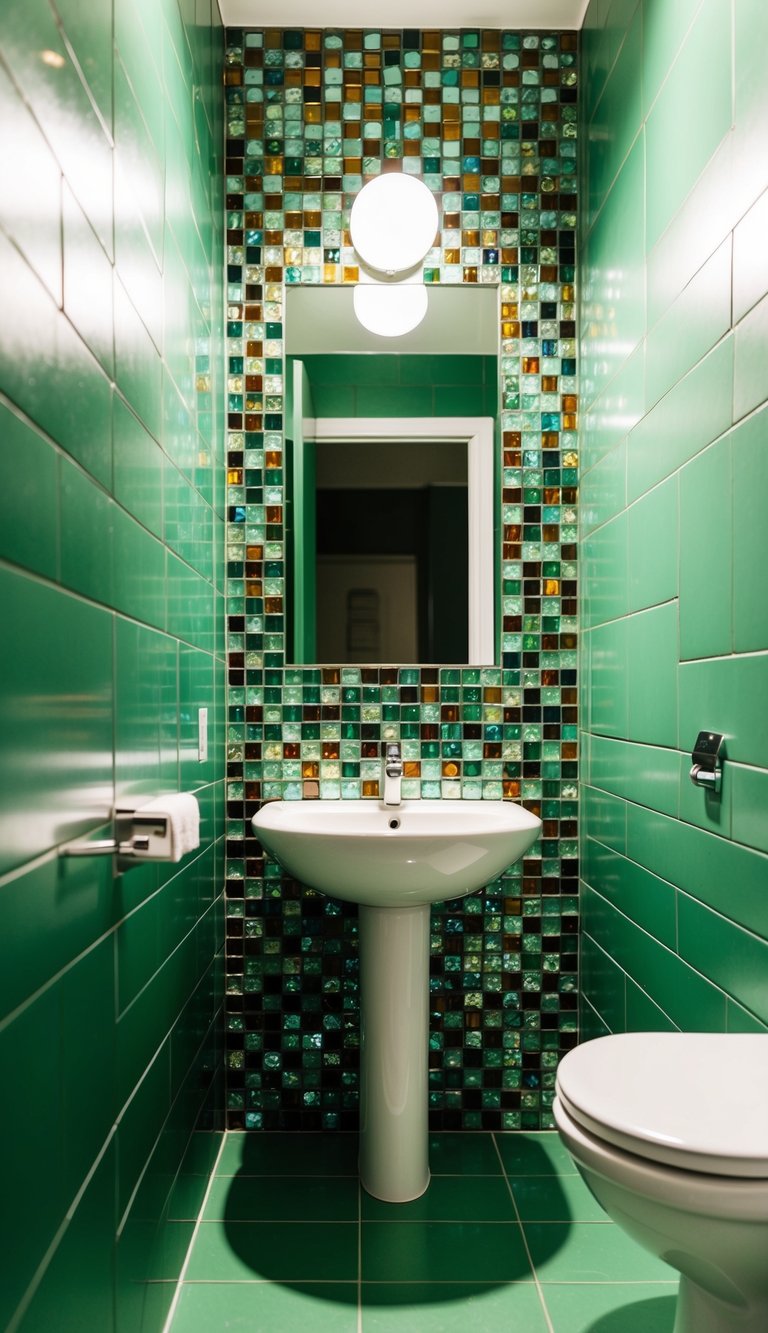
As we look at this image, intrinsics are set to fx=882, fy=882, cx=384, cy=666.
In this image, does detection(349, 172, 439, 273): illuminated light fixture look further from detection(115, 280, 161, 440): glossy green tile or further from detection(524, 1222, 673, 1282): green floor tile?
detection(524, 1222, 673, 1282): green floor tile

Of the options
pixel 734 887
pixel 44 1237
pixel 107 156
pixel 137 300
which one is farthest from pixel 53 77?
pixel 734 887

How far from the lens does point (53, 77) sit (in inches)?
32.4

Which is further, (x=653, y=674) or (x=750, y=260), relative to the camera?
(x=653, y=674)

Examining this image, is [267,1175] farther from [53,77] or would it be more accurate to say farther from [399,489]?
[53,77]

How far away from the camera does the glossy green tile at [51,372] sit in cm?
72

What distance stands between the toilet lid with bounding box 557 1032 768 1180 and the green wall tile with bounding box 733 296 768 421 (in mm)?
778

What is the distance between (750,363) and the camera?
1.13 meters

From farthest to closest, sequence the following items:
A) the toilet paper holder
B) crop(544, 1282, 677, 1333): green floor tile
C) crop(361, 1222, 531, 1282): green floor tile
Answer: crop(361, 1222, 531, 1282): green floor tile < crop(544, 1282, 677, 1333): green floor tile < the toilet paper holder

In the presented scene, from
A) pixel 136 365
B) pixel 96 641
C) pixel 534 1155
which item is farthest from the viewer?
pixel 534 1155

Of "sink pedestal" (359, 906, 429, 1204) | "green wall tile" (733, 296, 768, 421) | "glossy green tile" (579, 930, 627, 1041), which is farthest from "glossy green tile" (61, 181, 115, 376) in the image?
"glossy green tile" (579, 930, 627, 1041)

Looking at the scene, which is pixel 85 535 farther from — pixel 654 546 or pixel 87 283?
pixel 654 546

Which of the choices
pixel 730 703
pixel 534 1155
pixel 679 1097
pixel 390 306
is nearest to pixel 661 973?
pixel 730 703

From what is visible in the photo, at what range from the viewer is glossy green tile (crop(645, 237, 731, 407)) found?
123cm

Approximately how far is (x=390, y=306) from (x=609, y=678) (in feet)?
3.44
